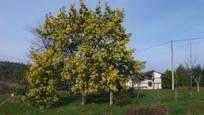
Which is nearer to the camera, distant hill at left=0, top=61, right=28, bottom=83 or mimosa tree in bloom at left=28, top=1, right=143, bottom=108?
mimosa tree in bloom at left=28, top=1, right=143, bottom=108

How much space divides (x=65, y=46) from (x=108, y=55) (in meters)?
4.08

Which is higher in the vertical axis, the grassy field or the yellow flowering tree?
the yellow flowering tree

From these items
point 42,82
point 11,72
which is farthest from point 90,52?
point 11,72

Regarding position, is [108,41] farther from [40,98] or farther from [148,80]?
[148,80]

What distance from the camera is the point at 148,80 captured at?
75562mm

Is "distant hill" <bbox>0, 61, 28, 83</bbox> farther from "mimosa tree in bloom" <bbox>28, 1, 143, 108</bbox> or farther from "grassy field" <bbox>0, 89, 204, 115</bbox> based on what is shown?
"mimosa tree in bloom" <bbox>28, 1, 143, 108</bbox>

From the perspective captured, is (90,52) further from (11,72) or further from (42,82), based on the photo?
(11,72)

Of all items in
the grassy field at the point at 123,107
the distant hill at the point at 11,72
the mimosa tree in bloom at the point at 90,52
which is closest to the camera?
the grassy field at the point at 123,107

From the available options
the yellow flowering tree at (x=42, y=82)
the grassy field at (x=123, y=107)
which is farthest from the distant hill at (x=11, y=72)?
the yellow flowering tree at (x=42, y=82)

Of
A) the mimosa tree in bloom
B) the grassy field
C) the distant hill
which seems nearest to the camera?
the grassy field

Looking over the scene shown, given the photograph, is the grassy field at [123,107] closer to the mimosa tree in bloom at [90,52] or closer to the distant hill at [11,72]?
the mimosa tree in bloom at [90,52]

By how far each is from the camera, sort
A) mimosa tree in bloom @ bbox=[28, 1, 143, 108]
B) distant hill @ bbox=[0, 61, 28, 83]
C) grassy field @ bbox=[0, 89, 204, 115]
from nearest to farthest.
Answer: grassy field @ bbox=[0, 89, 204, 115], mimosa tree in bloom @ bbox=[28, 1, 143, 108], distant hill @ bbox=[0, 61, 28, 83]

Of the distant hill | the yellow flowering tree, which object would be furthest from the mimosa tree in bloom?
the distant hill

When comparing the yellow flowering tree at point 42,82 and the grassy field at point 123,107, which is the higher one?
the yellow flowering tree at point 42,82
